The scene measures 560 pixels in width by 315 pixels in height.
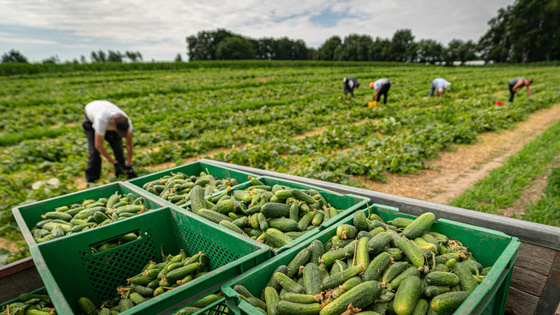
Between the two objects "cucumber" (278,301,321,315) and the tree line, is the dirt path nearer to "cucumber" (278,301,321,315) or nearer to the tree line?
"cucumber" (278,301,321,315)

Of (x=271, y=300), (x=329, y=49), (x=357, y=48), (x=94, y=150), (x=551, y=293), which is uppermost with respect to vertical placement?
(x=329, y=49)

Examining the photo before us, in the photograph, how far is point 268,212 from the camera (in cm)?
243

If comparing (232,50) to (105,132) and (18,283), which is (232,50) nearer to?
(105,132)

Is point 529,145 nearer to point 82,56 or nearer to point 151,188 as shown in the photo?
point 151,188

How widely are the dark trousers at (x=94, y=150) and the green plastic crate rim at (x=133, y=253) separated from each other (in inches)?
187

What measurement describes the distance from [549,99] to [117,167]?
849 inches

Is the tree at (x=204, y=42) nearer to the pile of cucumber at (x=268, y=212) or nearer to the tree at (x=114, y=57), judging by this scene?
the tree at (x=114, y=57)

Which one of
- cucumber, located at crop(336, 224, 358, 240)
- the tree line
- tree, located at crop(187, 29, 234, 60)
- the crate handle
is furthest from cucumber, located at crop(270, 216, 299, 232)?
tree, located at crop(187, 29, 234, 60)

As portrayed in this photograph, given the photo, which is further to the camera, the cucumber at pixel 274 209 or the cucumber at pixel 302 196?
the cucumber at pixel 302 196

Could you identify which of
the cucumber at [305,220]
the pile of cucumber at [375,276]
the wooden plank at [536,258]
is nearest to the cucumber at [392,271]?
the pile of cucumber at [375,276]

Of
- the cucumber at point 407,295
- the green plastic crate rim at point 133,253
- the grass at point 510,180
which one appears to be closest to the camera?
the cucumber at point 407,295

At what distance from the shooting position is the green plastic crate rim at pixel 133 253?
182 cm

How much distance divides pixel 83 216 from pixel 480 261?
380cm

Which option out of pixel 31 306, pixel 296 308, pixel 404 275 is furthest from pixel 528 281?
pixel 31 306
